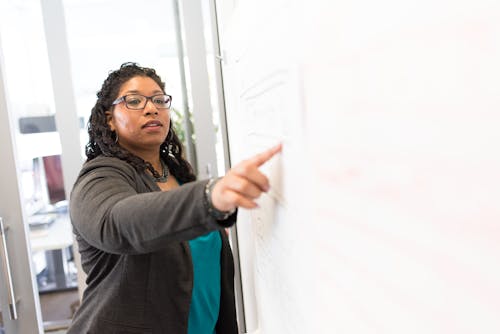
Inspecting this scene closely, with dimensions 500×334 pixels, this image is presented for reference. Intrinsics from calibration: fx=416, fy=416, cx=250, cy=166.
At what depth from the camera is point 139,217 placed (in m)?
0.58

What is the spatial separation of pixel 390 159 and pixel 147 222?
0.40 m

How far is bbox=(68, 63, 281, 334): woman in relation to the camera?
0.55m

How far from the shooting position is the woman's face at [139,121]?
1.04m

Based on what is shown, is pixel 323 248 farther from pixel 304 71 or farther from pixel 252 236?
pixel 252 236

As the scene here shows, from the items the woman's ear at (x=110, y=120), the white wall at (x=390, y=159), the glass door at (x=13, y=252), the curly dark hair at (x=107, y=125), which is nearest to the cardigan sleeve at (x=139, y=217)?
the white wall at (x=390, y=159)

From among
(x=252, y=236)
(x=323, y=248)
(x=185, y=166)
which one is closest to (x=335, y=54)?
(x=323, y=248)

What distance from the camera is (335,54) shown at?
0.29 meters

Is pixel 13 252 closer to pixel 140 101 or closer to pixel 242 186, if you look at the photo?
pixel 140 101

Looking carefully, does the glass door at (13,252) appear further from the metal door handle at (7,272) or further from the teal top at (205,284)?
the teal top at (205,284)

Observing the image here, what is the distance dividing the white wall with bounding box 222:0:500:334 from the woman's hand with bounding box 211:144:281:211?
59 mm

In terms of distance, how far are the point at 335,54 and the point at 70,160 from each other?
5.93 feet

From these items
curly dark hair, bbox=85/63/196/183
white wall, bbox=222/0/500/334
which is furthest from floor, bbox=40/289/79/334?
white wall, bbox=222/0/500/334

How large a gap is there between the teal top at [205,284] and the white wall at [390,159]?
66cm

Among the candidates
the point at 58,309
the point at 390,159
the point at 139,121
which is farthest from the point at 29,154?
the point at 390,159
